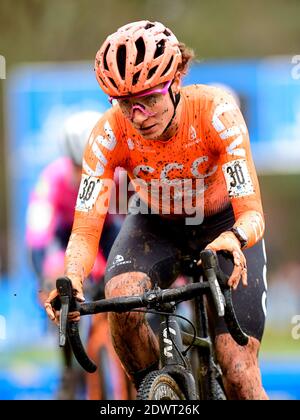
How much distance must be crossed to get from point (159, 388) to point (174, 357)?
11.0 inches

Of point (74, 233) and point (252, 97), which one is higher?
point (252, 97)

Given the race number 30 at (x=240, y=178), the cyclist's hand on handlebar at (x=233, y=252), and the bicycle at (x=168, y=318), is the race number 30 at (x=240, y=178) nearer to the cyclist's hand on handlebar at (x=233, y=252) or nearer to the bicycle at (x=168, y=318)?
the cyclist's hand on handlebar at (x=233, y=252)

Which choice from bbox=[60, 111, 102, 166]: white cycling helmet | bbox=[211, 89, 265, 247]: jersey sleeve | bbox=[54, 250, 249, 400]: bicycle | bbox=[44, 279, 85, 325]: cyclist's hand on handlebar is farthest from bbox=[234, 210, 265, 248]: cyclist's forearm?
bbox=[60, 111, 102, 166]: white cycling helmet

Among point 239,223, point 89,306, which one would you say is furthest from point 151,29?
point 89,306

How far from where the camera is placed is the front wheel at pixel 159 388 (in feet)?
17.9

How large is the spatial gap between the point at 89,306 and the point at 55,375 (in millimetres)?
8572

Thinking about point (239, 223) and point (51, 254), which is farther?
point (51, 254)

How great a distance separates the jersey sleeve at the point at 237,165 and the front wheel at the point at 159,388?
86cm

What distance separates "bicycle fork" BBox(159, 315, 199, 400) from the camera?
5711 millimetres

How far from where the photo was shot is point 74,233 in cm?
614

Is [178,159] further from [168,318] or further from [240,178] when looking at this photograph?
[168,318]

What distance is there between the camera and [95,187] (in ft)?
20.1

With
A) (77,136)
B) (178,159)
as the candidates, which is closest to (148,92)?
(178,159)

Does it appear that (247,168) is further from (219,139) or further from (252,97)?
(252,97)
